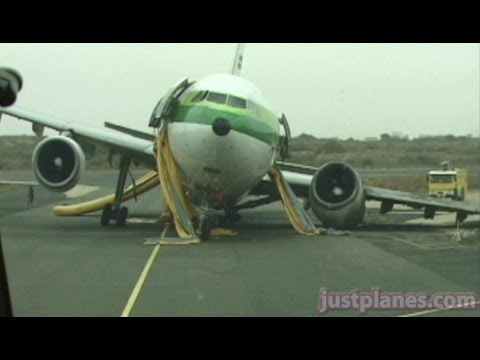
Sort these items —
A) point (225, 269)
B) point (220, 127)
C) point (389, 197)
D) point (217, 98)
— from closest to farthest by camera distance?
point (225, 269) < point (220, 127) < point (217, 98) < point (389, 197)

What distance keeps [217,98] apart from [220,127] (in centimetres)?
89

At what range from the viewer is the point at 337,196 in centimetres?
1844

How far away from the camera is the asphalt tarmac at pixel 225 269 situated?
768 cm

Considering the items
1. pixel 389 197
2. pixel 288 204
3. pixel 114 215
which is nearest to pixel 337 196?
pixel 288 204

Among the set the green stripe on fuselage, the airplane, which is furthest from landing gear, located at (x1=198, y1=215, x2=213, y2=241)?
the green stripe on fuselage

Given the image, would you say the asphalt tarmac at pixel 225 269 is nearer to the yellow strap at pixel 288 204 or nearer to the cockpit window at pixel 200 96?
the yellow strap at pixel 288 204

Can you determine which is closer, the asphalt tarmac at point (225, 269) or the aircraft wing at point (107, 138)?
the asphalt tarmac at point (225, 269)

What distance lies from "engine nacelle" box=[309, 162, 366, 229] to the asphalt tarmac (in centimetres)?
54

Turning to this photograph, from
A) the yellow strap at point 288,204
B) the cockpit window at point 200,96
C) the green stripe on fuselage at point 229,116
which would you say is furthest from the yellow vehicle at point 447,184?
the cockpit window at point 200,96

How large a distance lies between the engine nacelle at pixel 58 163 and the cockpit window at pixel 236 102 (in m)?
3.76

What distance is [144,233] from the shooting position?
16875mm

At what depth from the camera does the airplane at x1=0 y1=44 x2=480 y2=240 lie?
14938 mm

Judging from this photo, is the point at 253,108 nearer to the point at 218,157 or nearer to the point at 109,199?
the point at 218,157

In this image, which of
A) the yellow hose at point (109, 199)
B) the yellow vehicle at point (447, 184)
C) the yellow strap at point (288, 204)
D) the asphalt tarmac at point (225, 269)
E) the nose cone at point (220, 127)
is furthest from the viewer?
the yellow vehicle at point (447, 184)
